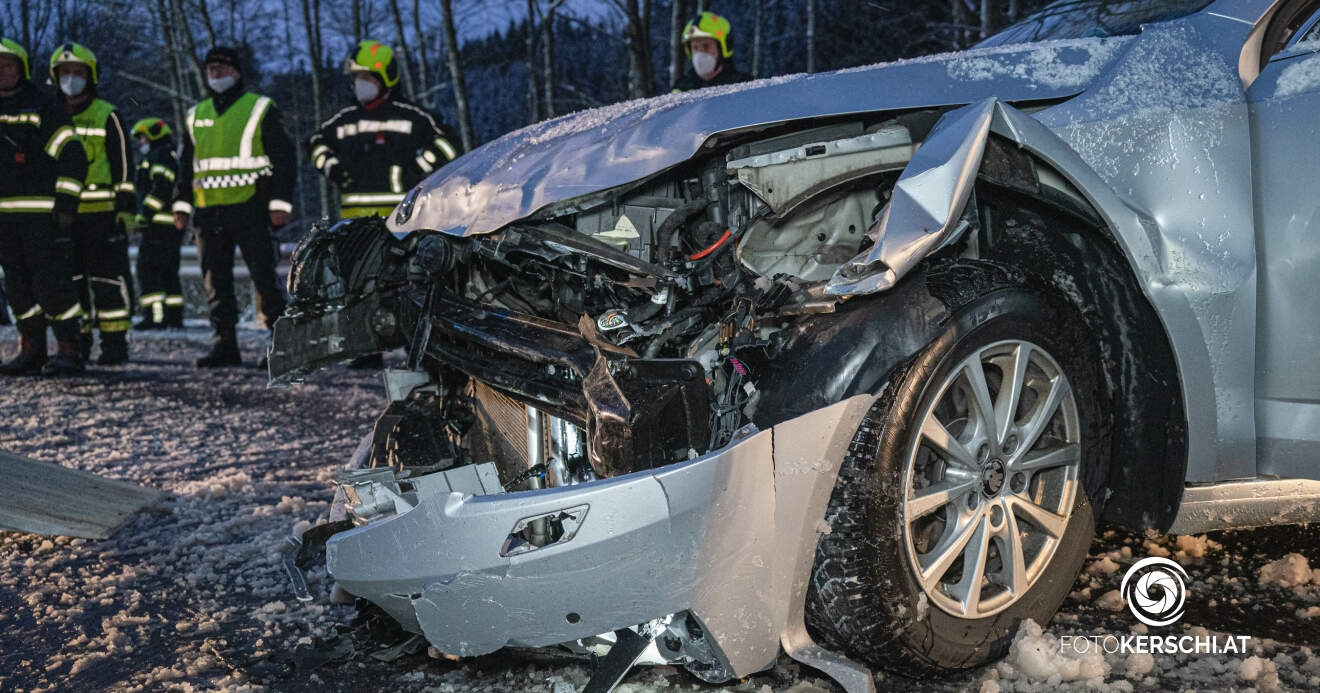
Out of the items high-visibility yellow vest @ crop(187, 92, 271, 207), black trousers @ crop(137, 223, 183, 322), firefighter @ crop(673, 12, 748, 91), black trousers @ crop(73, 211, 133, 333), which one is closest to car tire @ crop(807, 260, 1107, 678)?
firefighter @ crop(673, 12, 748, 91)

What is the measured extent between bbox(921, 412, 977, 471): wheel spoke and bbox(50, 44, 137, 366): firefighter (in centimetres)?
754

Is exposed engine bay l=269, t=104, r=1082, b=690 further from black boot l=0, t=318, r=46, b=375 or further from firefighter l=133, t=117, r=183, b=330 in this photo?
firefighter l=133, t=117, r=183, b=330

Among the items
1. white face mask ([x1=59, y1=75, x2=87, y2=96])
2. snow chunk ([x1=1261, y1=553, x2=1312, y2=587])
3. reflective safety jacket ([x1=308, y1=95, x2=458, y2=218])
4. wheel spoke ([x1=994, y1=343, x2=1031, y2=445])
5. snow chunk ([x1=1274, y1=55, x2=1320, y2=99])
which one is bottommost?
snow chunk ([x1=1261, y1=553, x2=1312, y2=587])

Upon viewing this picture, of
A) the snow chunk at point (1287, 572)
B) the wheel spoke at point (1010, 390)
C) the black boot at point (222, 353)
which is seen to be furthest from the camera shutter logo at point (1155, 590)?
the black boot at point (222, 353)

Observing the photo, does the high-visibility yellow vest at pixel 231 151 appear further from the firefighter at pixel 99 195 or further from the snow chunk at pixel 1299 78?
the snow chunk at pixel 1299 78

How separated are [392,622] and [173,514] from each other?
1594mm

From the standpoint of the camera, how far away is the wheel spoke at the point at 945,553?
2.06 meters

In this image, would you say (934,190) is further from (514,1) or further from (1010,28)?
(514,1)

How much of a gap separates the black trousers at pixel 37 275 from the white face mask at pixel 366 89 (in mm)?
2479

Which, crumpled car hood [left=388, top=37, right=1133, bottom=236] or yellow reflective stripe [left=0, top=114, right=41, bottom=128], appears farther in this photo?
yellow reflective stripe [left=0, top=114, right=41, bottom=128]

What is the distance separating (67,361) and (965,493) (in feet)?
23.8

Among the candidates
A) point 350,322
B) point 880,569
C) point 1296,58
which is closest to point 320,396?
point 350,322

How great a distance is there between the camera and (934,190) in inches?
78.0

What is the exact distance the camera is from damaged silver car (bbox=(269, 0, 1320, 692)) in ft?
6.26
